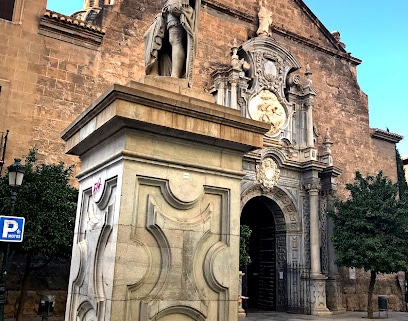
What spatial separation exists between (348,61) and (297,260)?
11.3 meters

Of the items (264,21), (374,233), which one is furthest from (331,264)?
(264,21)

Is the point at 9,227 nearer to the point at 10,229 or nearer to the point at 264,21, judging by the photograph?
the point at 10,229

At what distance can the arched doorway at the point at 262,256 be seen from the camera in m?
16.7

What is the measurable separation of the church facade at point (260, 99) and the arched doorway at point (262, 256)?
6 centimetres

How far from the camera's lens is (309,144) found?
674 inches

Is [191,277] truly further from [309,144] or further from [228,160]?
[309,144]

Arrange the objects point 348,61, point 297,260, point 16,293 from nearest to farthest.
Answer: point 16,293
point 297,260
point 348,61

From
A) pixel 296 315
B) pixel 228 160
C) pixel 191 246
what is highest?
pixel 228 160

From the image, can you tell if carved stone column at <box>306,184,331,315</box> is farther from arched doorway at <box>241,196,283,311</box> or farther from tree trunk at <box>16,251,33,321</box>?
tree trunk at <box>16,251,33,321</box>

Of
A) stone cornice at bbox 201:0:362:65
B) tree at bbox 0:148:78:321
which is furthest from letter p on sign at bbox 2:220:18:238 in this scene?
stone cornice at bbox 201:0:362:65

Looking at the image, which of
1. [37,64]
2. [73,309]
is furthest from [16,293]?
[73,309]

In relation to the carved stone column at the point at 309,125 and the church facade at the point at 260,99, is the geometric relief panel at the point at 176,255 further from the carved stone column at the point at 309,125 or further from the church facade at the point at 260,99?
the carved stone column at the point at 309,125

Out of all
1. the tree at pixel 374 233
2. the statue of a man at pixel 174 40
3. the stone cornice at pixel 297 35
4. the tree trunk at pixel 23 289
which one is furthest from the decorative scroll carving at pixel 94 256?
Result: the stone cornice at pixel 297 35

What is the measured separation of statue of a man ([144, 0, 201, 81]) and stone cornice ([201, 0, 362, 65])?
43.5ft
